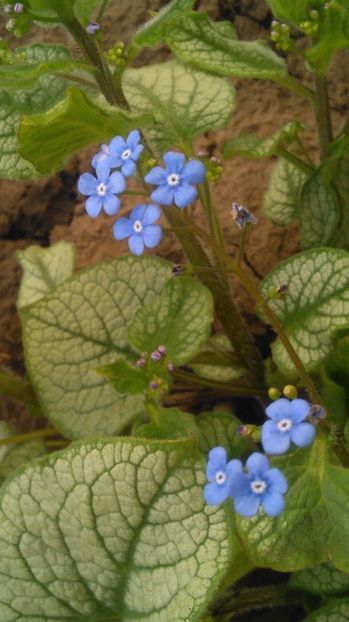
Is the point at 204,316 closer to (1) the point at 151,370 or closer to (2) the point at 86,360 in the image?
(1) the point at 151,370

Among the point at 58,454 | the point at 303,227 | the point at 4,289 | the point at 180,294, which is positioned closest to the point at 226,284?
the point at 180,294

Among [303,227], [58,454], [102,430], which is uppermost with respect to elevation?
[303,227]

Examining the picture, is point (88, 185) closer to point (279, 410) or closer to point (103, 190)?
point (103, 190)

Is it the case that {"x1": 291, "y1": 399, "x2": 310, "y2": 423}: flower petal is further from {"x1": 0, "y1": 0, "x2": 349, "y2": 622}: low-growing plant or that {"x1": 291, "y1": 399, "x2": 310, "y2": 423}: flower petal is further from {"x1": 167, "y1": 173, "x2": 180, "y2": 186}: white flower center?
{"x1": 167, "y1": 173, "x2": 180, "y2": 186}: white flower center

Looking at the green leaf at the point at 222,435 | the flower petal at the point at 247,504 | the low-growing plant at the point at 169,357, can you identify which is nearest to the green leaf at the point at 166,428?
the low-growing plant at the point at 169,357

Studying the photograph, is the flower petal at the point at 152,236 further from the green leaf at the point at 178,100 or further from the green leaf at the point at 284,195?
the green leaf at the point at 284,195

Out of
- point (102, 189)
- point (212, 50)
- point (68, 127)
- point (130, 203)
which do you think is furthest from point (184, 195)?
point (130, 203)

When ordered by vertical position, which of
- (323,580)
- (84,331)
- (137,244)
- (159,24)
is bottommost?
(323,580)
